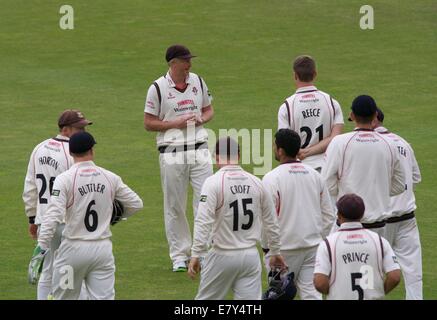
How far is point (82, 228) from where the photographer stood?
437 inches

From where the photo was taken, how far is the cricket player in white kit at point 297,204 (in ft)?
36.5

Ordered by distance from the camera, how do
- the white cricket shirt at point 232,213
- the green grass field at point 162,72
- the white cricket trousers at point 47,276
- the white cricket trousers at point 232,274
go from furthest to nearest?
1. the green grass field at point 162,72
2. the white cricket trousers at point 47,276
3. the white cricket trousers at point 232,274
4. the white cricket shirt at point 232,213

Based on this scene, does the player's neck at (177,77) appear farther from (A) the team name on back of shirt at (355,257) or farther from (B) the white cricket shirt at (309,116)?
(A) the team name on back of shirt at (355,257)

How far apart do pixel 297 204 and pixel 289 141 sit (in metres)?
0.63

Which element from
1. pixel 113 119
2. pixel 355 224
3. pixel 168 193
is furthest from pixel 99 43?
pixel 355 224

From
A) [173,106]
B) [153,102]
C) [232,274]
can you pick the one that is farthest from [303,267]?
[153,102]

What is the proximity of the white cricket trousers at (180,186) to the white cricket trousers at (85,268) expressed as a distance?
3.14 meters

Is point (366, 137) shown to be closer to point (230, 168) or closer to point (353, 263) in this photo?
point (230, 168)

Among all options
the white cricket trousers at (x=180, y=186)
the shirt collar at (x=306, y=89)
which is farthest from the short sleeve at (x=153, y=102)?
the shirt collar at (x=306, y=89)

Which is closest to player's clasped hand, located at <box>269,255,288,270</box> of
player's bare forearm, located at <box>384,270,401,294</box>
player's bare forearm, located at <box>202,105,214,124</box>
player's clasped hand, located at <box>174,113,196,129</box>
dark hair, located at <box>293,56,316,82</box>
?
player's bare forearm, located at <box>384,270,401,294</box>

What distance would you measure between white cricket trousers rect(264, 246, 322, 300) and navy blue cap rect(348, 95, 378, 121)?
4.92 ft

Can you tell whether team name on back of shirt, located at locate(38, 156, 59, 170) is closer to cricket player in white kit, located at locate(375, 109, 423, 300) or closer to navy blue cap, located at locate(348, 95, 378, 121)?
navy blue cap, located at locate(348, 95, 378, 121)
